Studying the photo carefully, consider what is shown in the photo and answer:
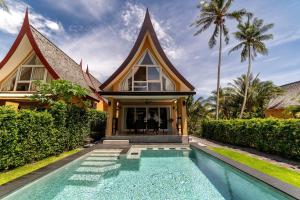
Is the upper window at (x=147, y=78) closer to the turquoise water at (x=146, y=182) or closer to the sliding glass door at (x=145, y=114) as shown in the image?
the sliding glass door at (x=145, y=114)

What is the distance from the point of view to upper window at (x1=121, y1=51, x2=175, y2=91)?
54.9 feet

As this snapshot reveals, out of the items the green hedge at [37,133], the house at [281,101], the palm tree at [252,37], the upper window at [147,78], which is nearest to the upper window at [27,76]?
the green hedge at [37,133]

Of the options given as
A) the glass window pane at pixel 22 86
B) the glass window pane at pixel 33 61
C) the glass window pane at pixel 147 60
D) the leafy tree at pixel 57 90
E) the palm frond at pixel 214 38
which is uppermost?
the palm frond at pixel 214 38

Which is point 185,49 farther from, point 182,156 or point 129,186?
point 129,186

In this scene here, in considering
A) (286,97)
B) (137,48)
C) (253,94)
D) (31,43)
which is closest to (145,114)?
(137,48)

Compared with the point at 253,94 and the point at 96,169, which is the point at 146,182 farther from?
the point at 253,94

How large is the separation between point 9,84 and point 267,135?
17948 mm

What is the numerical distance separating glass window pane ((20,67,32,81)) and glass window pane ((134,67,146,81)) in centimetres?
808

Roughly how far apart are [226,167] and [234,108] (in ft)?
93.9

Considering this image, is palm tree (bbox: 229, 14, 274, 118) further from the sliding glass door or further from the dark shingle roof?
the dark shingle roof

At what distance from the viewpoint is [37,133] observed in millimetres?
8414

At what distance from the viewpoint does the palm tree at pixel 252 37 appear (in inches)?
1139

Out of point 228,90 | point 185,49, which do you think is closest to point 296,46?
point 185,49

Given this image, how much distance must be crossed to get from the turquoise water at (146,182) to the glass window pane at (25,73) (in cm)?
996
